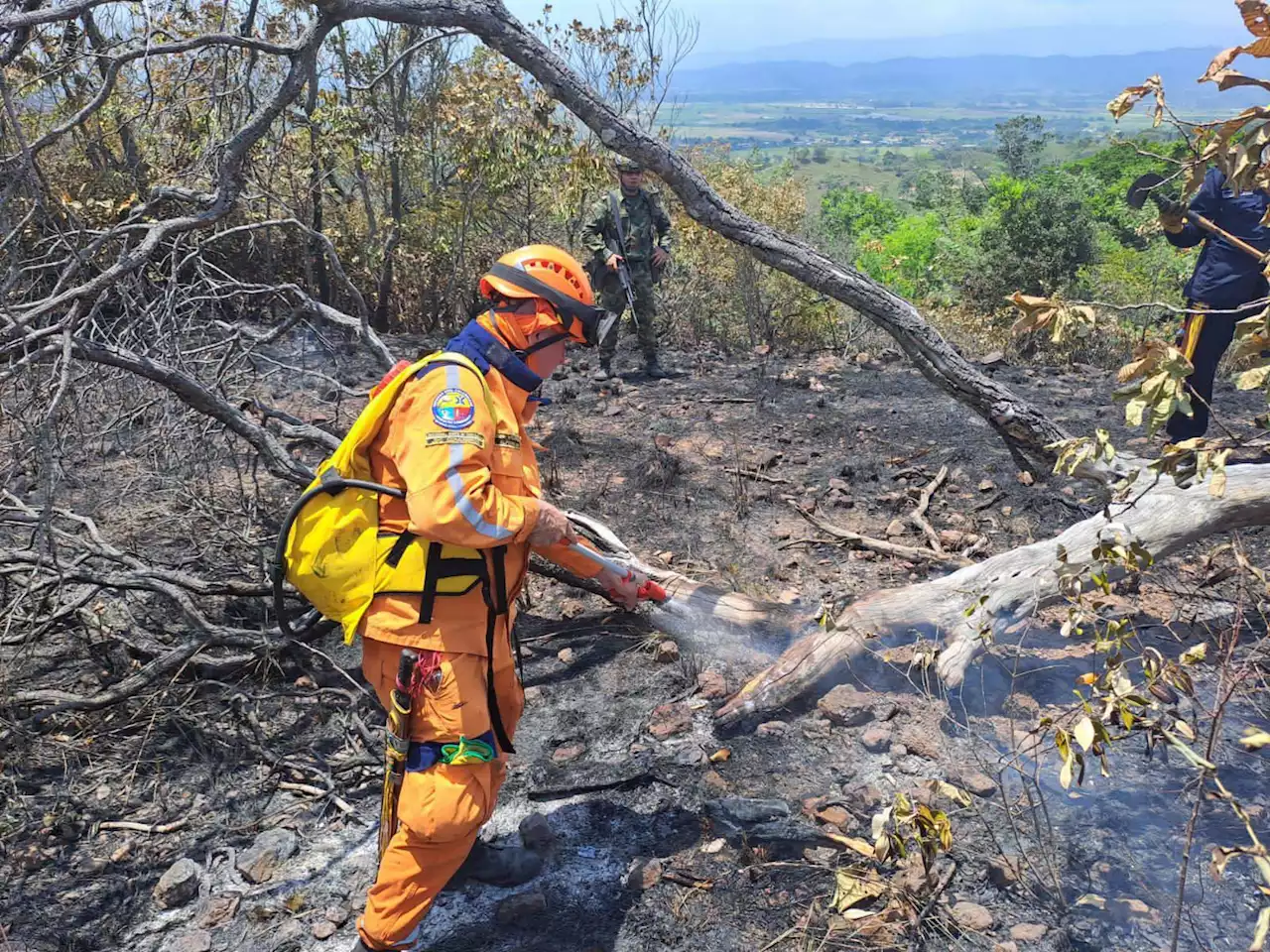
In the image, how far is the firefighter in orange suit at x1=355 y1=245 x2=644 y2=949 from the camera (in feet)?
6.96

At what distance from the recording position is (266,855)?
276 centimetres

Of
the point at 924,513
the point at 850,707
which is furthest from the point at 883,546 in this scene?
the point at 850,707

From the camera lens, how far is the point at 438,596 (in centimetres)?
223

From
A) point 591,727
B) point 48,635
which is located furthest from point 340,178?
point 591,727

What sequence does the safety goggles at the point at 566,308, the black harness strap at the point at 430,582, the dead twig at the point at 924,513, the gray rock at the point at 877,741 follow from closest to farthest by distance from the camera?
the black harness strap at the point at 430,582 → the safety goggles at the point at 566,308 → the gray rock at the point at 877,741 → the dead twig at the point at 924,513

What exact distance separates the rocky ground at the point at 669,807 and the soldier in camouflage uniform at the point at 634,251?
11.7 ft

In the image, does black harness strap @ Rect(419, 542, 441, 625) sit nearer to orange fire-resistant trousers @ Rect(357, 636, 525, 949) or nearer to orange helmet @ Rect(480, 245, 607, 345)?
orange fire-resistant trousers @ Rect(357, 636, 525, 949)

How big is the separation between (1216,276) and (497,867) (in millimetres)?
5045

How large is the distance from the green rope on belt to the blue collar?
37.5 inches

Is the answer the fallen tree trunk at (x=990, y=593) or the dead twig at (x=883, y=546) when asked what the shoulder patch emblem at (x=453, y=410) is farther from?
the dead twig at (x=883, y=546)

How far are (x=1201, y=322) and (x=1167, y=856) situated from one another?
12.2 ft

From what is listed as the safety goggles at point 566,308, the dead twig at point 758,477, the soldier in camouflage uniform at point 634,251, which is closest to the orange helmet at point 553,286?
the safety goggles at point 566,308

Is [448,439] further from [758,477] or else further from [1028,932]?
[758,477]

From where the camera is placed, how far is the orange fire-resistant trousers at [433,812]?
2146mm
